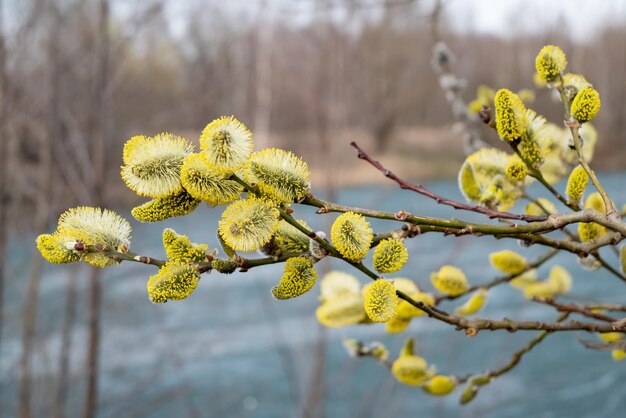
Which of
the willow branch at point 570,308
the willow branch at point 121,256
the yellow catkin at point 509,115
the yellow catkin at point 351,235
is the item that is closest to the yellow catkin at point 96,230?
the willow branch at point 121,256

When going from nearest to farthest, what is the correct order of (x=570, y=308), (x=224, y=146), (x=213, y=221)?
(x=224, y=146) < (x=570, y=308) < (x=213, y=221)

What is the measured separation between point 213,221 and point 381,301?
723 cm

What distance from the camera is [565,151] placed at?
25.8 inches

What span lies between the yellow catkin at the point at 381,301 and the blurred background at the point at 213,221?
0.26 metres

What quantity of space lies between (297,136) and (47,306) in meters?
5.71

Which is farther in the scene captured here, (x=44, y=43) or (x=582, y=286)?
(x=582, y=286)

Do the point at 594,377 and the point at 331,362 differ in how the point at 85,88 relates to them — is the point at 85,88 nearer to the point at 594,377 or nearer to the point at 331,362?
the point at 331,362

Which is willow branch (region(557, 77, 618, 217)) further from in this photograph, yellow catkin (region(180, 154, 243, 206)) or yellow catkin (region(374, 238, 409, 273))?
yellow catkin (region(180, 154, 243, 206))

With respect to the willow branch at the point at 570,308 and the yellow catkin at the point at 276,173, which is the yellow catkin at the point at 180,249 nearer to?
the yellow catkin at the point at 276,173

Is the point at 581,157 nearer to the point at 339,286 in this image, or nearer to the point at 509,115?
the point at 509,115

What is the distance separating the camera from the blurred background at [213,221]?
2195mm

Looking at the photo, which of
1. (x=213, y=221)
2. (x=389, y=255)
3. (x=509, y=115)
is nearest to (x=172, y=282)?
→ (x=389, y=255)

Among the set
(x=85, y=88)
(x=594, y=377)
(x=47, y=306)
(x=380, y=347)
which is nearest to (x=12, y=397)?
(x=47, y=306)

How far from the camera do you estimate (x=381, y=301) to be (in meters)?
0.37
